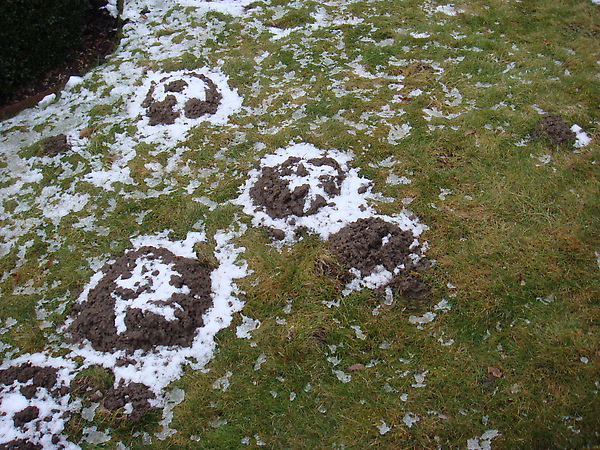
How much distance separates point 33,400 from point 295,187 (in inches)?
105

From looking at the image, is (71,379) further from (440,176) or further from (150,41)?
(150,41)

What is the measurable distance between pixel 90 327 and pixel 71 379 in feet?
1.33

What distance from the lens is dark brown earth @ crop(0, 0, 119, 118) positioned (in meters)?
5.70

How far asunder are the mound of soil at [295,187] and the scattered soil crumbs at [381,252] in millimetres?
452

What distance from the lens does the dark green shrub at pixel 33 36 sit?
5246 mm

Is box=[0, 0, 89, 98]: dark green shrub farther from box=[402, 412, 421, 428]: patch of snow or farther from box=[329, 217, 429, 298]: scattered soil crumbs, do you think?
box=[402, 412, 421, 428]: patch of snow

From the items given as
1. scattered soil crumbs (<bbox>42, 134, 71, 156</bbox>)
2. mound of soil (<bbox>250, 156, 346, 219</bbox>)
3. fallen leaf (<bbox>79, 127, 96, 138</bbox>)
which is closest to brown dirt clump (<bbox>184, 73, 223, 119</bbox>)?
fallen leaf (<bbox>79, 127, 96, 138</bbox>)

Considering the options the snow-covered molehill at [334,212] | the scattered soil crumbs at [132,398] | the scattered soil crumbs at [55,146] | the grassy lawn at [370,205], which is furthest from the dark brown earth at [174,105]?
the scattered soil crumbs at [132,398]

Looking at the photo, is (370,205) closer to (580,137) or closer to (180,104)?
(580,137)

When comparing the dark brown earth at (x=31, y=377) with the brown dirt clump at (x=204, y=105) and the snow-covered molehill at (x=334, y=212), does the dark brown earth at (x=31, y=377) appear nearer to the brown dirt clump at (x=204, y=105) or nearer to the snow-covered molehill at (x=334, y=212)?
the snow-covered molehill at (x=334, y=212)

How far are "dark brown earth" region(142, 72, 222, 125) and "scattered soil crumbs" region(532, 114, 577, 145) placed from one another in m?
3.68

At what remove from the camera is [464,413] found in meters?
2.88

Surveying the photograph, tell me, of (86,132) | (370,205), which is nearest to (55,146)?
(86,132)

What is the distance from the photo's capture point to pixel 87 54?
6262 mm
